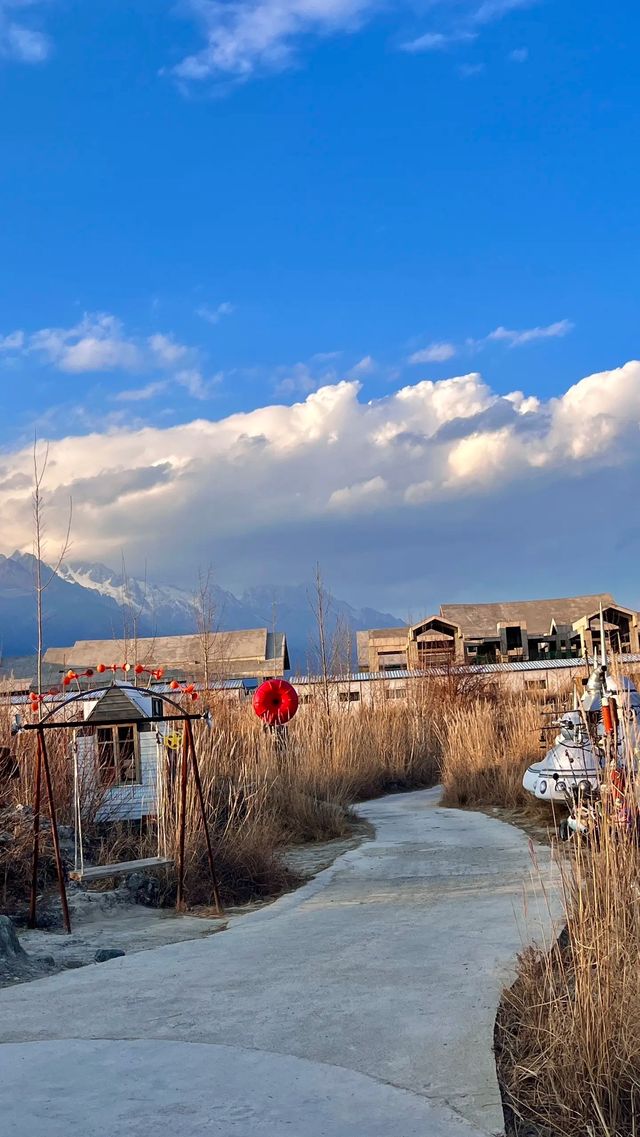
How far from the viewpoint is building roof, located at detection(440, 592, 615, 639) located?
41781mm

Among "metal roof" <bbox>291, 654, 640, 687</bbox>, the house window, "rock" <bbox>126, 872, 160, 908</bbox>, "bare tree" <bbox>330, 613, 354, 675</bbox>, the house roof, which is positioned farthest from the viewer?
"bare tree" <bbox>330, 613, 354, 675</bbox>

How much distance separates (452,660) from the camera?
25781 mm

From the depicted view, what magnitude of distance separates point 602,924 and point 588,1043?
485mm

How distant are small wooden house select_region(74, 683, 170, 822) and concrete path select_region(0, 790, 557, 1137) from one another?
2.60m

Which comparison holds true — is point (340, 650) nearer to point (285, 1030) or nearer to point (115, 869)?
point (115, 869)

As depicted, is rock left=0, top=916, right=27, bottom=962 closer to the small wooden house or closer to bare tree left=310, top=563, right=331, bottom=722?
the small wooden house

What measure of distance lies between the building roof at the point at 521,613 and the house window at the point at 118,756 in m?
31.1

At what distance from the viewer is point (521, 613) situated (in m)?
43.3

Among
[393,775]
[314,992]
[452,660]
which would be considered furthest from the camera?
[452,660]

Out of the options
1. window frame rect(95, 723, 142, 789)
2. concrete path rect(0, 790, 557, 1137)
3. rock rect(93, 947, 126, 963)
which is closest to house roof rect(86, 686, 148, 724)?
window frame rect(95, 723, 142, 789)

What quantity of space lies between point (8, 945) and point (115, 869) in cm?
149

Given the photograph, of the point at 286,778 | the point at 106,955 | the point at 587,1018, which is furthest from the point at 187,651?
the point at 587,1018

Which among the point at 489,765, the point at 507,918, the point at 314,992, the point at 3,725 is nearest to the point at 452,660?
the point at 489,765

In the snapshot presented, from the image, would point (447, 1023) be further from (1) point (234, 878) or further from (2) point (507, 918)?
(1) point (234, 878)
